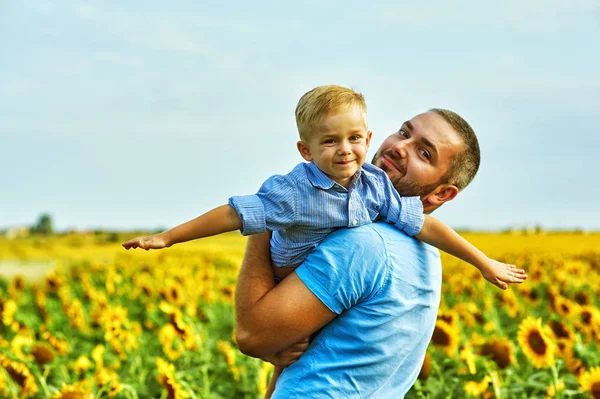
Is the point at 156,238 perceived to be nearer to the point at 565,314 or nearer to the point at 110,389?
the point at 110,389

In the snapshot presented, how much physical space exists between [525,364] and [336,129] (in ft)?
11.4

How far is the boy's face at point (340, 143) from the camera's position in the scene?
2238mm

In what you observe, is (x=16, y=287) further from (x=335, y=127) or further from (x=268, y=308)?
(x=335, y=127)

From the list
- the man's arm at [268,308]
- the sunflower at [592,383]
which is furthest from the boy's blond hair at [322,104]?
the sunflower at [592,383]

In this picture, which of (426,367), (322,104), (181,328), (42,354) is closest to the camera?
(322,104)

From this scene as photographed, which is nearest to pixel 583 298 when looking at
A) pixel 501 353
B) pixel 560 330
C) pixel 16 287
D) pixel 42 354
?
pixel 560 330

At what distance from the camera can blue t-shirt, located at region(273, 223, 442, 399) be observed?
88.0 inches

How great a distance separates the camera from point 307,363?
7.60ft

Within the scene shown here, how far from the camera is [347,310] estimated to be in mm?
2311

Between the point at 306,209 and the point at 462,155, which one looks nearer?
the point at 306,209

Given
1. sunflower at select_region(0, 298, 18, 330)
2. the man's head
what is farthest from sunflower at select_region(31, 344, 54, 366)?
the man's head

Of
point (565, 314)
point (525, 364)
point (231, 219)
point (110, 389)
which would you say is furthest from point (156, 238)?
point (565, 314)

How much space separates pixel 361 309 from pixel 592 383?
2.32 metres

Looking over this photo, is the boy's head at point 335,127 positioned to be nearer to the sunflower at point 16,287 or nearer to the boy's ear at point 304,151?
the boy's ear at point 304,151
